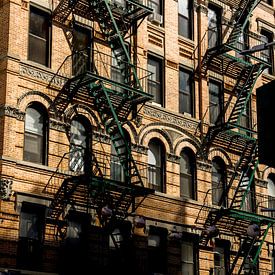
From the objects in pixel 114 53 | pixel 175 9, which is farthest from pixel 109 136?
pixel 175 9

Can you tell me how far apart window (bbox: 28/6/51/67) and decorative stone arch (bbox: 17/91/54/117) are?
1.27 m

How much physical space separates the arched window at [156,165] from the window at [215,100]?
3763mm

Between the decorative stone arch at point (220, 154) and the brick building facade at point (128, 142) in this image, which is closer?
the brick building facade at point (128, 142)

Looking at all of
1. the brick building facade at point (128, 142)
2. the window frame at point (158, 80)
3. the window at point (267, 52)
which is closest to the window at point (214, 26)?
the brick building facade at point (128, 142)

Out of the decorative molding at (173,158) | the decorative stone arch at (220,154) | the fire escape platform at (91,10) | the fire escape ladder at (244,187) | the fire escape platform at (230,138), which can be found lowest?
the fire escape ladder at (244,187)

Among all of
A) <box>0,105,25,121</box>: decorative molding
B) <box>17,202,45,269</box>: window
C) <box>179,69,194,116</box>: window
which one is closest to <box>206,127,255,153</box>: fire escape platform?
<box>179,69,194,116</box>: window

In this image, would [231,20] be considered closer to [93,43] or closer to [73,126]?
[93,43]

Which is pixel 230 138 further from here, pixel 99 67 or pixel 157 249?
pixel 99 67

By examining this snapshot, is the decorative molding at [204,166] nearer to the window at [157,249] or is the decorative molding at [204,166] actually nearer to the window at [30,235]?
the window at [157,249]

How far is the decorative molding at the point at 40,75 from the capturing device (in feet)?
70.2

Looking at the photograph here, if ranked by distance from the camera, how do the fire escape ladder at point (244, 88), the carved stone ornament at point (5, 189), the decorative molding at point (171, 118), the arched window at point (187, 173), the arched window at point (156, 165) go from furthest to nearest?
the fire escape ladder at point (244, 88) → the arched window at point (187, 173) → the decorative molding at point (171, 118) → the arched window at point (156, 165) → the carved stone ornament at point (5, 189)

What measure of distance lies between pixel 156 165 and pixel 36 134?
5.89 meters

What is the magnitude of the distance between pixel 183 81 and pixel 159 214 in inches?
247

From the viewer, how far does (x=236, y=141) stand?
95.6 feet
